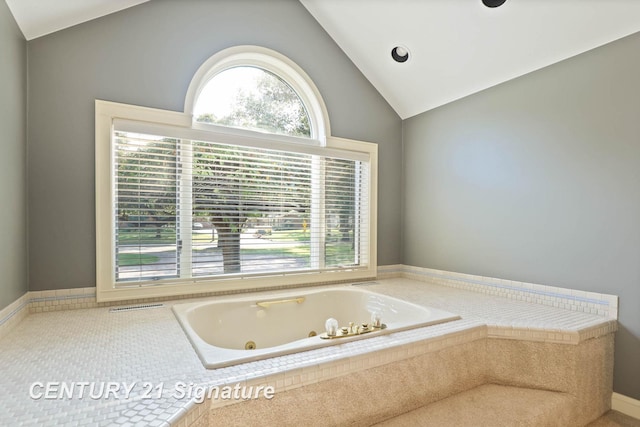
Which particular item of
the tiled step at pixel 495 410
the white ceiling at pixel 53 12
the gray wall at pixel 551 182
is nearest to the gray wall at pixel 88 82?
the white ceiling at pixel 53 12

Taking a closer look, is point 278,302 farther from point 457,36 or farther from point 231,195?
point 457,36

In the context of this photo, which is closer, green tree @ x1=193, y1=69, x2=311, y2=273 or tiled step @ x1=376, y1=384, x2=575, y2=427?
tiled step @ x1=376, y1=384, x2=575, y2=427

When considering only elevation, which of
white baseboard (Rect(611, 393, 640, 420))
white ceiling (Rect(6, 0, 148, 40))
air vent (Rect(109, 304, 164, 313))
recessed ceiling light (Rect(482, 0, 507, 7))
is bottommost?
white baseboard (Rect(611, 393, 640, 420))

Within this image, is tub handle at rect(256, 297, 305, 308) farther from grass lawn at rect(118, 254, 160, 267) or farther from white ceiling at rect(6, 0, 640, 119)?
white ceiling at rect(6, 0, 640, 119)

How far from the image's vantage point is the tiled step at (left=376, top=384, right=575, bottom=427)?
1464 millimetres

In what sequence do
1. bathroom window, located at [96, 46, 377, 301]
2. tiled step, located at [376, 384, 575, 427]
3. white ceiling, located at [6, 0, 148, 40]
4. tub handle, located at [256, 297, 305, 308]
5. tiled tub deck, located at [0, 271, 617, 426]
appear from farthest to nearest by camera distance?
tub handle, located at [256, 297, 305, 308]
bathroom window, located at [96, 46, 377, 301]
white ceiling, located at [6, 0, 148, 40]
tiled step, located at [376, 384, 575, 427]
tiled tub deck, located at [0, 271, 617, 426]

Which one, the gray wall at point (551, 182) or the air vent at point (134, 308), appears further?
the air vent at point (134, 308)

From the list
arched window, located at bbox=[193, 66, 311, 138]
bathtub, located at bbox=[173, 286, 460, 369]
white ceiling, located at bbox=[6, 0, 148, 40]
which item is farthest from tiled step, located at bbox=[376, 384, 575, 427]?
white ceiling, located at bbox=[6, 0, 148, 40]

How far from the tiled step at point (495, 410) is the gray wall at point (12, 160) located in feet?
6.51

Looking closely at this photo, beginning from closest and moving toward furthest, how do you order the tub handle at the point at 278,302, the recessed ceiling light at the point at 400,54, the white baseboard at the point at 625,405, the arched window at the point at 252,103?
the white baseboard at the point at 625,405 < the tub handle at the point at 278,302 < the arched window at the point at 252,103 < the recessed ceiling light at the point at 400,54

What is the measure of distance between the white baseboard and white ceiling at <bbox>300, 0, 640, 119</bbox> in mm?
2077

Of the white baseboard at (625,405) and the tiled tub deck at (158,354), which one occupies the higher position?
the tiled tub deck at (158,354)

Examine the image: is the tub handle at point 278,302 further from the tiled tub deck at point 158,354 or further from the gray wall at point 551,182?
the gray wall at point 551,182

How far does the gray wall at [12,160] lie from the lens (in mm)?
1599
